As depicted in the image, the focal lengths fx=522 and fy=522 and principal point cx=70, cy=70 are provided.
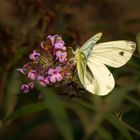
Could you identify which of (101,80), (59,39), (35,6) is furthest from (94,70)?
(35,6)

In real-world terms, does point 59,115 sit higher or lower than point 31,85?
lower

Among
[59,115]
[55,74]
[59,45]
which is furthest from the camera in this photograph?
[59,45]

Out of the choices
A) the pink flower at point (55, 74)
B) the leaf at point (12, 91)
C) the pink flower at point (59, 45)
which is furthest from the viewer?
the leaf at point (12, 91)

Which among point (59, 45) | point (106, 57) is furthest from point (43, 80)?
point (106, 57)

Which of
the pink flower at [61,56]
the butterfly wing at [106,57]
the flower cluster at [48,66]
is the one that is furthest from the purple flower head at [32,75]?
the butterfly wing at [106,57]

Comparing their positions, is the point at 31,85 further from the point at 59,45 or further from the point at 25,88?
the point at 59,45

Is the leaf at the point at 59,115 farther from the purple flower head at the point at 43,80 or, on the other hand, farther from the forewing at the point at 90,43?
the forewing at the point at 90,43

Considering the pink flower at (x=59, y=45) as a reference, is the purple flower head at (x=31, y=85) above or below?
below
